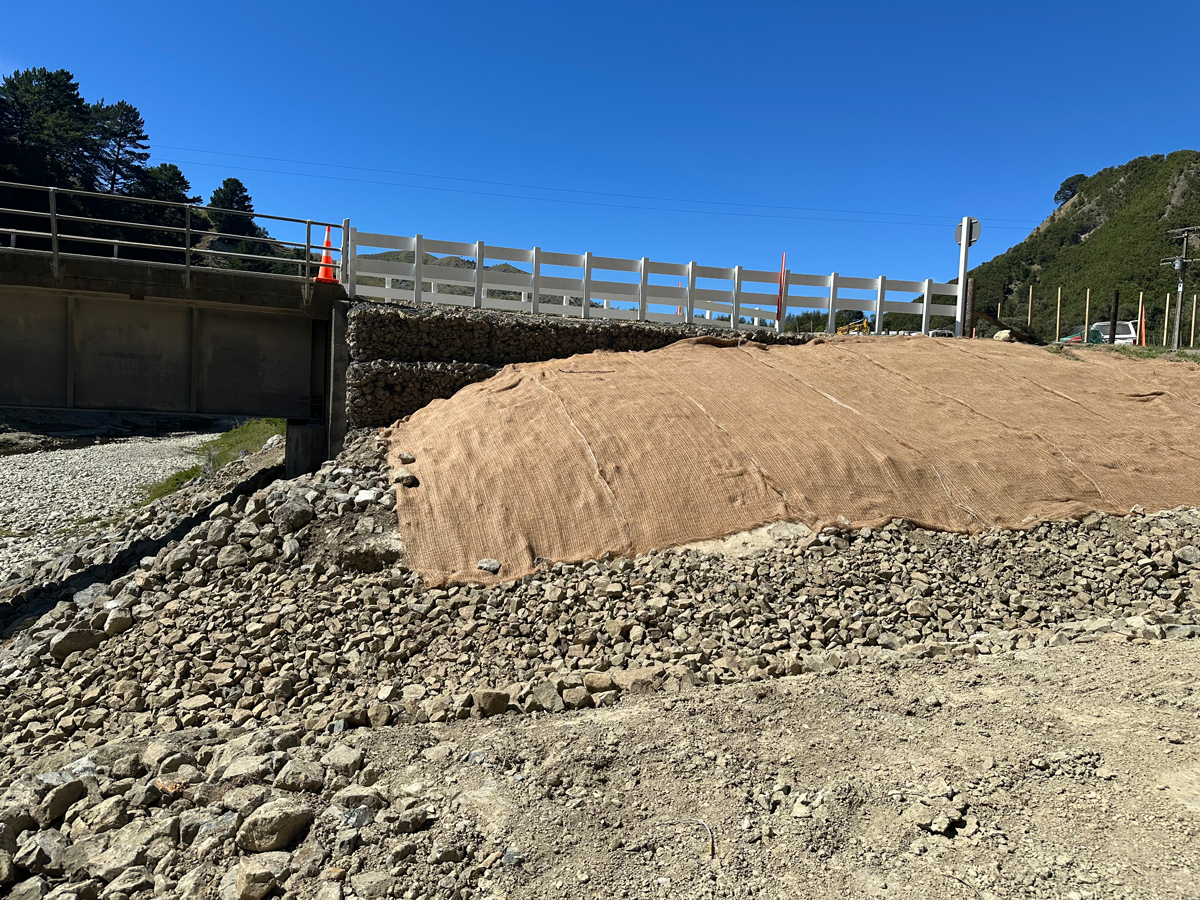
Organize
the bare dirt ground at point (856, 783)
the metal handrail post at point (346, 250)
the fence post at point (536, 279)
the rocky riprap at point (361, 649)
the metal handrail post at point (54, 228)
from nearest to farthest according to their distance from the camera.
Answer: the bare dirt ground at point (856, 783) < the rocky riprap at point (361, 649) < the metal handrail post at point (54, 228) < the metal handrail post at point (346, 250) < the fence post at point (536, 279)

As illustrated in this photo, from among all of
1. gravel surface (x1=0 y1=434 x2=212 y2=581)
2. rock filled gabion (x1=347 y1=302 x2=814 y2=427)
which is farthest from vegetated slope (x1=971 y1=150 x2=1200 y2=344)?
gravel surface (x1=0 y1=434 x2=212 y2=581)

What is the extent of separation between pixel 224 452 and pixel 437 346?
17.1 metres

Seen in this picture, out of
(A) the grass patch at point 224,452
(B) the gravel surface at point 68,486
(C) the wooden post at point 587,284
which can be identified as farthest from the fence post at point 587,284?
(B) the gravel surface at point 68,486

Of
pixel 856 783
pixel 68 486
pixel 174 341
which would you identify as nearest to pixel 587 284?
pixel 174 341

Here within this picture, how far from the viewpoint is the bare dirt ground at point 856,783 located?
14.0ft

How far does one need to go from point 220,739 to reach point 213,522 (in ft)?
16.2

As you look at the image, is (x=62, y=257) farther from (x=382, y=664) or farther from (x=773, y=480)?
(x=773, y=480)

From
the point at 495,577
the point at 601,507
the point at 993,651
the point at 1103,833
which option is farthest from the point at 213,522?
the point at 1103,833

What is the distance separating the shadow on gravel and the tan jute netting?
441 cm

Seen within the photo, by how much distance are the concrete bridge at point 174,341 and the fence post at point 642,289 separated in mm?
5875

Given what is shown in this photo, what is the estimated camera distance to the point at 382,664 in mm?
7914

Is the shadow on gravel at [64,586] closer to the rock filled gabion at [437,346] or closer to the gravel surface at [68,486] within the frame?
the rock filled gabion at [437,346]

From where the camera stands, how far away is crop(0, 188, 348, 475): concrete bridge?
12758 mm

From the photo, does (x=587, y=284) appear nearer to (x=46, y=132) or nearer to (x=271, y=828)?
(x=271, y=828)
